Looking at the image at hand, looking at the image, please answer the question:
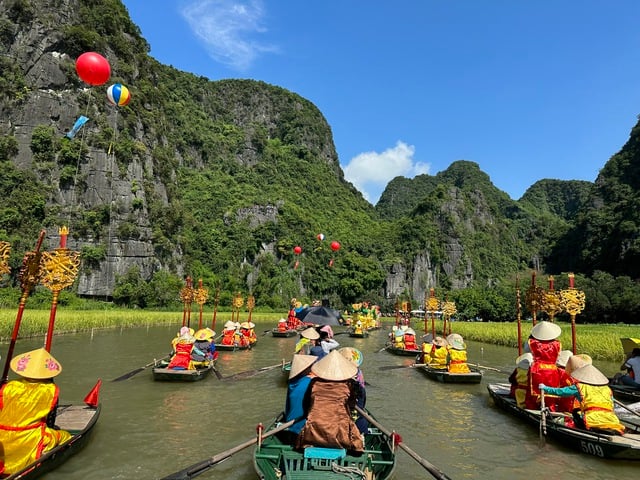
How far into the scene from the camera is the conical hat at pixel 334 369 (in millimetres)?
5125

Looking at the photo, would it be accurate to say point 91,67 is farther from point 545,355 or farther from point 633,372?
point 633,372

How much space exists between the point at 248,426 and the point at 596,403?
6058mm

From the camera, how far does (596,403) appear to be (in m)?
6.84

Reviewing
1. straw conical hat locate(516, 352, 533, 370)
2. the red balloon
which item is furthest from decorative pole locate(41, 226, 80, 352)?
straw conical hat locate(516, 352, 533, 370)

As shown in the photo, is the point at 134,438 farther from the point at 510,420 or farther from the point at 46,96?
the point at 46,96

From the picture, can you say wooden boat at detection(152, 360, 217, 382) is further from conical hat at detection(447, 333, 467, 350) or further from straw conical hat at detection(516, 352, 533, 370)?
straw conical hat at detection(516, 352, 533, 370)

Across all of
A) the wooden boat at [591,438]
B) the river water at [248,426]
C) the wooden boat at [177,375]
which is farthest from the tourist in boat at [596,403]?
the wooden boat at [177,375]

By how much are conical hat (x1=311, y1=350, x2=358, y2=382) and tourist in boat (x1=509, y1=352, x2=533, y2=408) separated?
477 cm

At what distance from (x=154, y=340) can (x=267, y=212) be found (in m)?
47.0

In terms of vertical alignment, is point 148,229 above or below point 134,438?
above

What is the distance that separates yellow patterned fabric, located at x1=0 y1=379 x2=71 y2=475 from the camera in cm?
477

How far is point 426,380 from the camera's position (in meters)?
13.3

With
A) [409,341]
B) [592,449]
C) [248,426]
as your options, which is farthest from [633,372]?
[409,341]

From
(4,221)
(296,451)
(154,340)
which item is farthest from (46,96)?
(296,451)
